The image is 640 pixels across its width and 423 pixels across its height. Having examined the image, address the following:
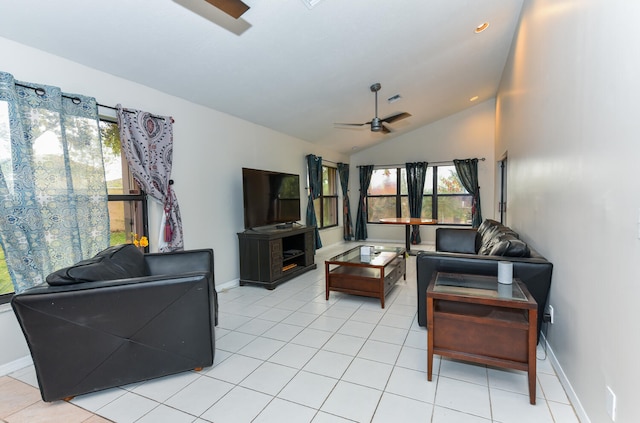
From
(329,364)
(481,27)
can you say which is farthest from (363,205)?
(329,364)

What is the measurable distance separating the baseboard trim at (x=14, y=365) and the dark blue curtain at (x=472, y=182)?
7298 mm

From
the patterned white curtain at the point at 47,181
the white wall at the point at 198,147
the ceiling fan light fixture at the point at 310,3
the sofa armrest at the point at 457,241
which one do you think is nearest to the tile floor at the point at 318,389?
the patterned white curtain at the point at 47,181

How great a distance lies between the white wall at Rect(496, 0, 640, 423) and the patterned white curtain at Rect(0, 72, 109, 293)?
3.51 m

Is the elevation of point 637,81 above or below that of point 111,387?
above

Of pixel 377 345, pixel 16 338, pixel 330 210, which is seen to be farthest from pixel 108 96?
pixel 330 210

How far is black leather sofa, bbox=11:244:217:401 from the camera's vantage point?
1792mm

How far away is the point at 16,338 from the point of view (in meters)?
2.29

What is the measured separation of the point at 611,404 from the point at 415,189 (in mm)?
6238

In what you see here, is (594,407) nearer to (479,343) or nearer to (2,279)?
(479,343)

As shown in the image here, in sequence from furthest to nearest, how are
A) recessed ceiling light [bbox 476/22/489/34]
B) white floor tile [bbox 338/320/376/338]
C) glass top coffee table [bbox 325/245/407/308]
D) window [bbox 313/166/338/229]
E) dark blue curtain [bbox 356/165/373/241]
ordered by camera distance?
dark blue curtain [bbox 356/165/373/241] < window [bbox 313/166/338/229] < recessed ceiling light [bbox 476/22/489/34] < glass top coffee table [bbox 325/245/407/308] < white floor tile [bbox 338/320/376/338]

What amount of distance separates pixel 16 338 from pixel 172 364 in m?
1.31

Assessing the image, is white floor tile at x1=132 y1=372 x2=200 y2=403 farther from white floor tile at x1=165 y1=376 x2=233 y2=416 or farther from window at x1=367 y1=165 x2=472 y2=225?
window at x1=367 y1=165 x2=472 y2=225

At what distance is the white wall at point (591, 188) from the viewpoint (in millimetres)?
1210

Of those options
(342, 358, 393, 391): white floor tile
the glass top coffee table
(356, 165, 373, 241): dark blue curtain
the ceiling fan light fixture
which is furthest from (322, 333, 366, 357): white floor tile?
(356, 165, 373, 241): dark blue curtain
